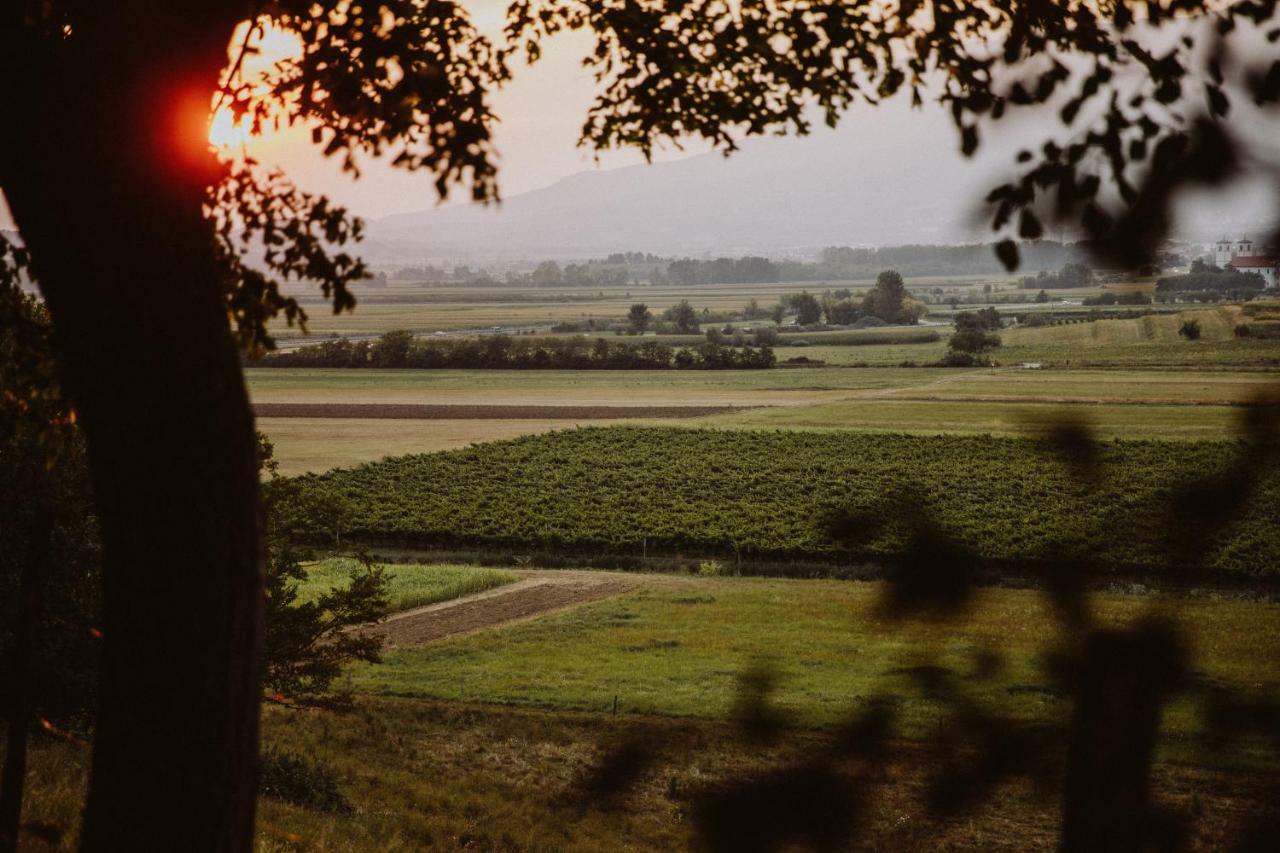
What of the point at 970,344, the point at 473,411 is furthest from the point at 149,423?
the point at 970,344

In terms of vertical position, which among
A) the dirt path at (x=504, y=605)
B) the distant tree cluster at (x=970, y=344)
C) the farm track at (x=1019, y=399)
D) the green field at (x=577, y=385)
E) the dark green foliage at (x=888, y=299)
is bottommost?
the dirt path at (x=504, y=605)

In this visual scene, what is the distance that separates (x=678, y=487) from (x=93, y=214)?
5100cm

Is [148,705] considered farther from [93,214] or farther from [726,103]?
[726,103]

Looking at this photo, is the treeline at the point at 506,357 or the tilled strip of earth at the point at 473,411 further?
the treeline at the point at 506,357

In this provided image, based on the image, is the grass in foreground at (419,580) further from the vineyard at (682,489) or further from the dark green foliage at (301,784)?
the dark green foliage at (301,784)

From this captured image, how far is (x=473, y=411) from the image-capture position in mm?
80625

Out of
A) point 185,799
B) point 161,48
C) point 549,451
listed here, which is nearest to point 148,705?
point 185,799

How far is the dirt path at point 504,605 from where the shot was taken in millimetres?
31877

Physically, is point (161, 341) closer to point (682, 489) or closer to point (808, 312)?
point (682, 489)

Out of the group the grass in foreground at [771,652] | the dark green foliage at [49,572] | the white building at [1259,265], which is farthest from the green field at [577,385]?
the white building at [1259,265]

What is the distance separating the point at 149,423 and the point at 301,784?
43.4ft

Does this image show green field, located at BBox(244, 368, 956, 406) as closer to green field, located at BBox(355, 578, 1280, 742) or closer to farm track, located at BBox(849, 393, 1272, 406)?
farm track, located at BBox(849, 393, 1272, 406)

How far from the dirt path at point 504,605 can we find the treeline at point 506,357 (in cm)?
6955

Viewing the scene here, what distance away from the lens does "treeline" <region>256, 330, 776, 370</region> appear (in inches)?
4289
